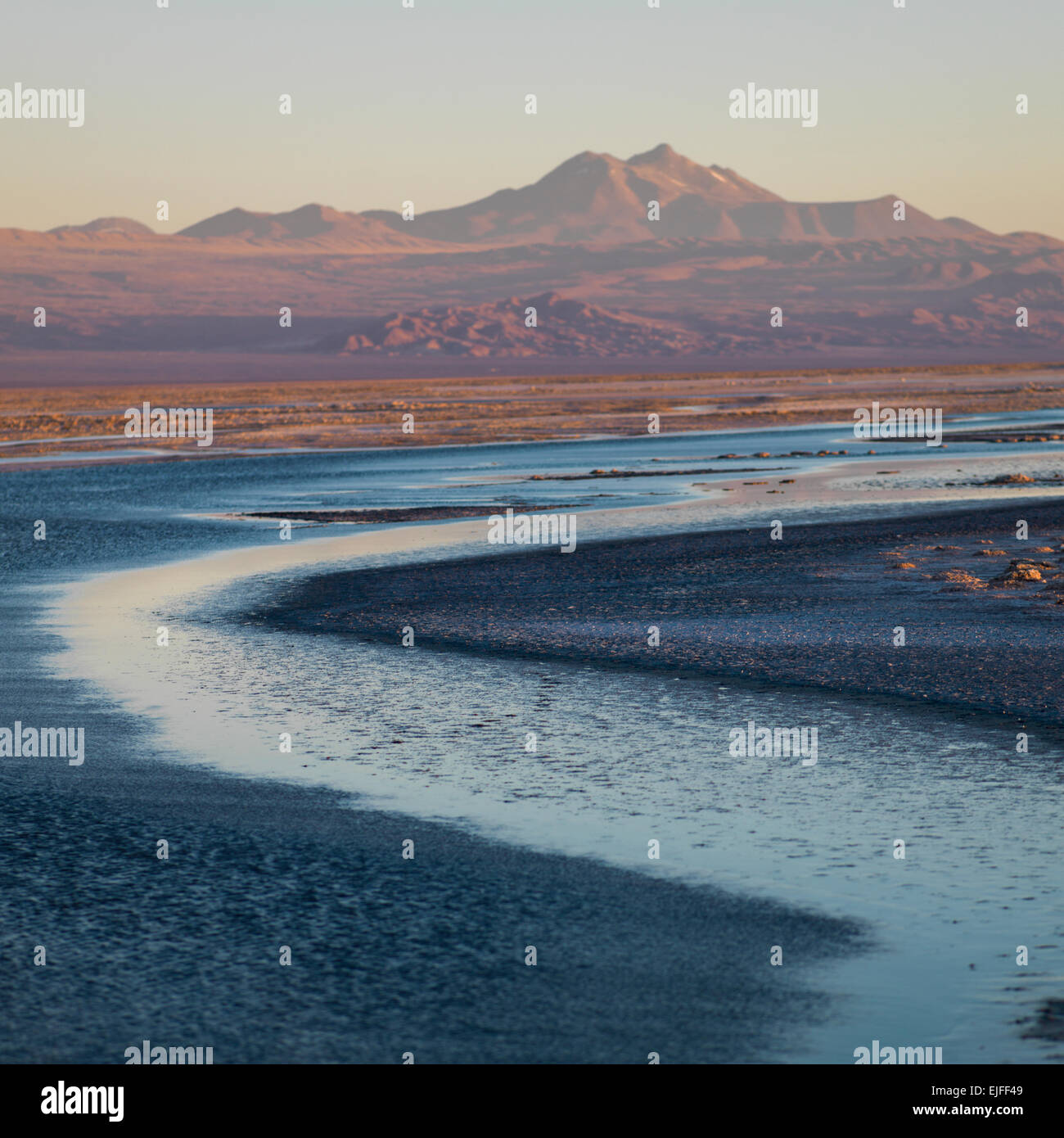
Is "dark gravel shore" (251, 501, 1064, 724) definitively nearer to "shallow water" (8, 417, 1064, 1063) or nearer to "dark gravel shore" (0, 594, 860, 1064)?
"shallow water" (8, 417, 1064, 1063)

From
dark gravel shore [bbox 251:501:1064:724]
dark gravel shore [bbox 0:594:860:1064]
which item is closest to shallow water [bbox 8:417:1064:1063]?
dark gravel shore [bbox 0:594:860:1064]

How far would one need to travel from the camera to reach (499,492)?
40.2 meters

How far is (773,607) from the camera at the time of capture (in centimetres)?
2048

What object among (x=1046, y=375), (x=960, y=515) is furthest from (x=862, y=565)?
(x=1046, y=375)

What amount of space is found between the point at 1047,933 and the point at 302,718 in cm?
798

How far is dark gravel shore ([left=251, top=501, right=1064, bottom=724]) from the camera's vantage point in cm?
1608

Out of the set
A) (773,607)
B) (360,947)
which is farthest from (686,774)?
(773,607)

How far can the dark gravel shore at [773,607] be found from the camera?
16078mm

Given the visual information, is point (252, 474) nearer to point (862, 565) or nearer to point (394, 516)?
point (394, 516)

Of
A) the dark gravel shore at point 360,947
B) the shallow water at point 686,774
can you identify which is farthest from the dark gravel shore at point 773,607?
the dark gravel shore at point 360,947

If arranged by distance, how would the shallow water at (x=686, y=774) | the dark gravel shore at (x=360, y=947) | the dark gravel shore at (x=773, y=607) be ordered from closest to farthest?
1. the dark gravel shore at (x=360, y=947)
2. the shallow water at (x=686, y=774)
3. the dark gravel shore at (x=773, y=607)

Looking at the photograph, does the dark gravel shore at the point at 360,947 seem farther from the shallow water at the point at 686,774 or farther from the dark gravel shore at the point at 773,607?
the dark gravel shore at the point at 773,607

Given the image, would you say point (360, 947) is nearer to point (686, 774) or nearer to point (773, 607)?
point (686, 774)

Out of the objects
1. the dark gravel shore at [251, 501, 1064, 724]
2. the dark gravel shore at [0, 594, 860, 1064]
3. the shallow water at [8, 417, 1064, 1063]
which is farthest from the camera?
the dark gravel shore at [251, 501, 1064, 724]
